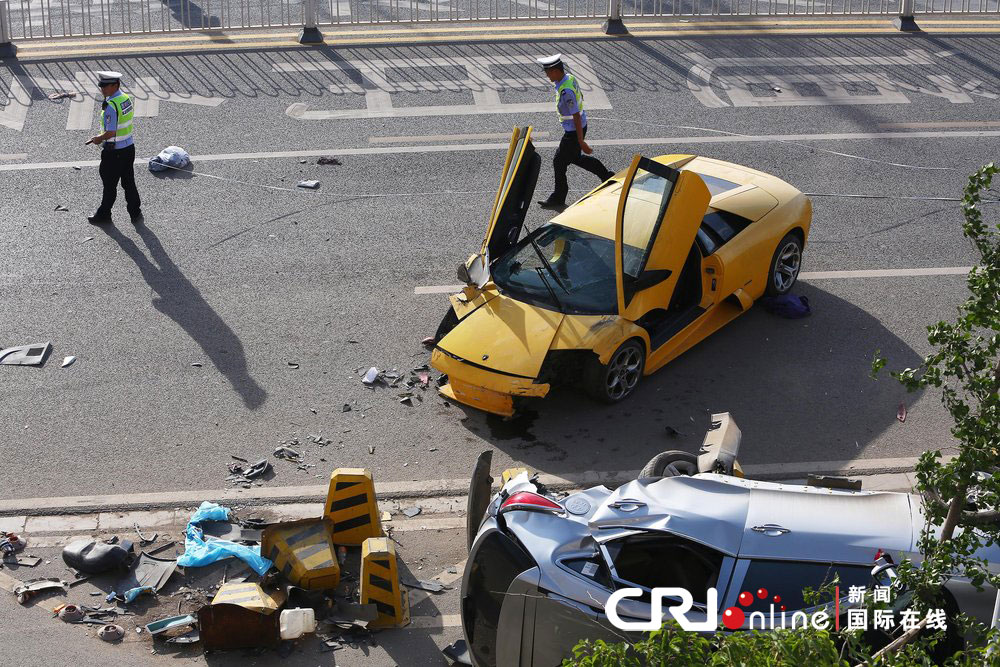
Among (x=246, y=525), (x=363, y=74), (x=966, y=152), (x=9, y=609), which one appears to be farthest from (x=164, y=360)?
(x=966, y=152)

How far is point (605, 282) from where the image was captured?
9.88 metres

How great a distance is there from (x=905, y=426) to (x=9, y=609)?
711 cm

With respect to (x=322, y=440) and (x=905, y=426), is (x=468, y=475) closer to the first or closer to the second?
(x=322, y=440)

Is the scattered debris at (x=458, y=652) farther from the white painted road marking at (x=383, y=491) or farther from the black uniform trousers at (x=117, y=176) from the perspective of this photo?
the black uniform trousers at (x=117, y=176)

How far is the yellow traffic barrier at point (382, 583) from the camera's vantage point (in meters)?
7.32

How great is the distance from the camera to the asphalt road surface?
31.1 feet

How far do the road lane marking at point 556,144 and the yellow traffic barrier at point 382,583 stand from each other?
8.48 metres

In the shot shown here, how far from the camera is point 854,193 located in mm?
13852

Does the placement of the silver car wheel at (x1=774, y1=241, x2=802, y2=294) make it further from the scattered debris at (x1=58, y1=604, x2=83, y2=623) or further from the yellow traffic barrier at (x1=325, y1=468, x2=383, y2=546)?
the scattered debris at (x1=58, y1=604, x2=83, y2=623)

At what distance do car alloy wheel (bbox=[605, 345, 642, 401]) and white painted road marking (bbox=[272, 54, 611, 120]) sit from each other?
7.37m

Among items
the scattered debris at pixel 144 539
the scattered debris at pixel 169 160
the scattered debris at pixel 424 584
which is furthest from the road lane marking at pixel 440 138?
the scattered debris at pixel 424 584

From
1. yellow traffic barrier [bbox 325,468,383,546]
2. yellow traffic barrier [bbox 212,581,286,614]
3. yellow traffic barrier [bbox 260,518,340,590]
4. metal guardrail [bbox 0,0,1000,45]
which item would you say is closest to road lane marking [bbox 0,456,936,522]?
yellow traffic barrier [bbox 325,468,383,546]

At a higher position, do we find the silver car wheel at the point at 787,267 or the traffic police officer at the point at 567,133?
the traffic police officer at the point at 567,133

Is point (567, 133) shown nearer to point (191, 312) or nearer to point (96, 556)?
point (191, 312)
